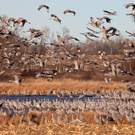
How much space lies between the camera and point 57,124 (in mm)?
16781

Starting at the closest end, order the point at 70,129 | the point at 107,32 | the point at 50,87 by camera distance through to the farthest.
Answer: the point at 70,129
the point at 107,32
the point at 50,87

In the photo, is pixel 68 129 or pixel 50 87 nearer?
pixel 68 129

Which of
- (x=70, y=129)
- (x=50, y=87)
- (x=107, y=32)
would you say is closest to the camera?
(x=70, y=129)

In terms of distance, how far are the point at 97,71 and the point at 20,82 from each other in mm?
17214

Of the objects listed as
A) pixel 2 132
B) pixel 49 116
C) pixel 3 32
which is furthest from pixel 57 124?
pixel 3 32

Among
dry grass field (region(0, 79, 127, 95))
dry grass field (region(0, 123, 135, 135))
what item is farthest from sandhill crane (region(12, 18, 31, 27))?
dry grass field (region(0, 79, 127, 95))

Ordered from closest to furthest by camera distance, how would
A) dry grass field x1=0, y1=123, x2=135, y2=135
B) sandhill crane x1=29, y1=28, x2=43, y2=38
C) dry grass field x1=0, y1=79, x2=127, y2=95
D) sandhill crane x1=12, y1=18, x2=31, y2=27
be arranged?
dry grass field x1=0, y1=123, x2=135, y2=135, sandhill crane x1=12, y1=18, x2=31, y2=27, sandhill crane x1=29, y1=28, x2=43, y2=38, dry grass field x1=0, y1=79, x2=127, y2=95

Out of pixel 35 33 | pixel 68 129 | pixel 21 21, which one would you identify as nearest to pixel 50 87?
pixel 35 33

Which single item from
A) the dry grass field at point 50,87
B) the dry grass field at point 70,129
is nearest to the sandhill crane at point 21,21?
the dry grass field at point 70,129

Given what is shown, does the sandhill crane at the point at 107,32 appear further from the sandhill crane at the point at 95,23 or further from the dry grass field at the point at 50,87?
the dry grass field at the point at 50,87

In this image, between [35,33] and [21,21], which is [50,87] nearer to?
[35,33]

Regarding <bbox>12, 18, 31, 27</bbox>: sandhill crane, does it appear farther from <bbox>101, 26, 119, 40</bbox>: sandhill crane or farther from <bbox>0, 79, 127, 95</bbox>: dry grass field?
<bbox>0, 79, 127, 95</bbox>: dry grass field

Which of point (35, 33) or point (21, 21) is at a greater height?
point (21, 21)

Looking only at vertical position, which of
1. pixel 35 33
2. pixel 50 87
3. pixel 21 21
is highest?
pixel 21 21
